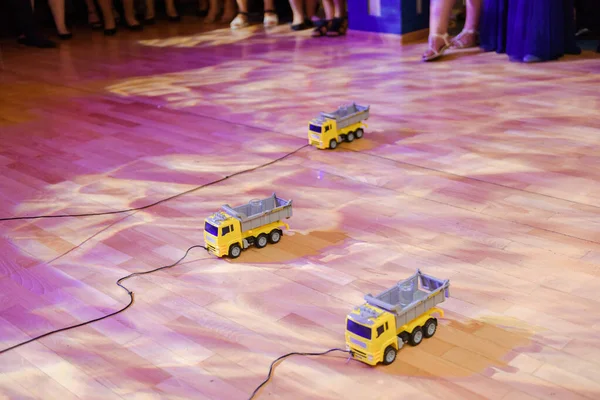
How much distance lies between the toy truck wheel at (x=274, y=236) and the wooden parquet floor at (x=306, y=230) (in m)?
0.02

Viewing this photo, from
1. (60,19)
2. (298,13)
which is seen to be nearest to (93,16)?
(60,19)

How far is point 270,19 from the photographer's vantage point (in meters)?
5.84

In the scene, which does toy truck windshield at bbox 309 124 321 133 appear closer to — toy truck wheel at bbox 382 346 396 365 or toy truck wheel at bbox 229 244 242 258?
toy truck wheel at bbox 229 244 242 258

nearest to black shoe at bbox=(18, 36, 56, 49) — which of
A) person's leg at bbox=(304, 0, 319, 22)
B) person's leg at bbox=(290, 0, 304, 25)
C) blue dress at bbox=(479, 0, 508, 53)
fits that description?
person's leg at bbox=(290, 0, 304, 25)

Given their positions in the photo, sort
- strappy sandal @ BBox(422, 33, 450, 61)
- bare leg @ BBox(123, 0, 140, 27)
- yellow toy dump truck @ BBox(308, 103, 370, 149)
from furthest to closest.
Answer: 1. bare leg @ BBox(123, 0, 140, 27)
2. strappy sandal @ BBox(422, 33, 450, 61)
3. yellow toy dump truck @ BBox(308, 103, 370, 149)

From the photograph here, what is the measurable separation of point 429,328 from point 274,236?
70 centimetres

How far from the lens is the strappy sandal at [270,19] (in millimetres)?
5844

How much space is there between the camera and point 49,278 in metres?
2.32

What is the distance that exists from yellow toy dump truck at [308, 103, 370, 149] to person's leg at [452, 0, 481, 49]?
1.67 metres

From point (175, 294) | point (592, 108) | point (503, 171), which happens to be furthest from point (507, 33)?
point (175, 294)

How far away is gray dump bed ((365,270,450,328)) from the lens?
6.02 ft

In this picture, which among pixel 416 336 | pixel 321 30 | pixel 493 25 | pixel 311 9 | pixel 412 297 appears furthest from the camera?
pixel 311 9

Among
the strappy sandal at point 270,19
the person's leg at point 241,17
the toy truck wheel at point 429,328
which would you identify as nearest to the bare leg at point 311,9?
the strappy sandal at point 270,19

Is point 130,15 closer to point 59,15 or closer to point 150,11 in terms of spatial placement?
point 150,11
